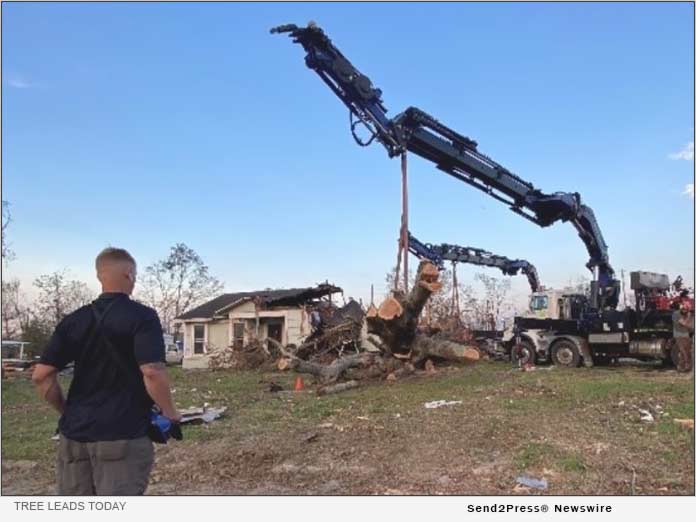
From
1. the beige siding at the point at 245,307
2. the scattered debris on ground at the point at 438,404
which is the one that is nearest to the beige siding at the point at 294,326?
the beige siding at the point at 245,307

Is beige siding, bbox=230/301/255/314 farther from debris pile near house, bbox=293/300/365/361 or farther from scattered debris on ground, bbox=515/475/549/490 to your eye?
scattered debris on ground, bbox=515/475/549/490

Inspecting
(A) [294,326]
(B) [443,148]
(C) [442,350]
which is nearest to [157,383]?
(C) [442,350]

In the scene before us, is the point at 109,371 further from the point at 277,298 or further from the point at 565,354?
the point at 277,298

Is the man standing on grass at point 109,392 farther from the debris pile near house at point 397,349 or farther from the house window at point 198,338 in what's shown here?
the house window at point 198,338

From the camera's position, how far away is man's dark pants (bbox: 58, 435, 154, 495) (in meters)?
3.45

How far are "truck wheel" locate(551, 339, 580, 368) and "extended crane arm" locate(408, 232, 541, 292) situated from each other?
27.8 feet

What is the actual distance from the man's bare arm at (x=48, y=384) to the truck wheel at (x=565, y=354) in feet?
53.1

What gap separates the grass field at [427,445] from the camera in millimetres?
5812

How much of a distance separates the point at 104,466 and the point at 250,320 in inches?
1024

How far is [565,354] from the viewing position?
18094mm

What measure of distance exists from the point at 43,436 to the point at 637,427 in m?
7.80

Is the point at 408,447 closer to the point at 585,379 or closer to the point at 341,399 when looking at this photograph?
the point at 341,399

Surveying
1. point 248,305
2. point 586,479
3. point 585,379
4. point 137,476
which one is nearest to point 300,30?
point 585,379

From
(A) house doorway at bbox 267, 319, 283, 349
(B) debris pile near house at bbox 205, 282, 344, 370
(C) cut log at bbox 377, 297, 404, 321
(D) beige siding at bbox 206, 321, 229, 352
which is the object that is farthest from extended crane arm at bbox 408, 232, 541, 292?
(C) cut log at bbox 377, 297, 404, 321
